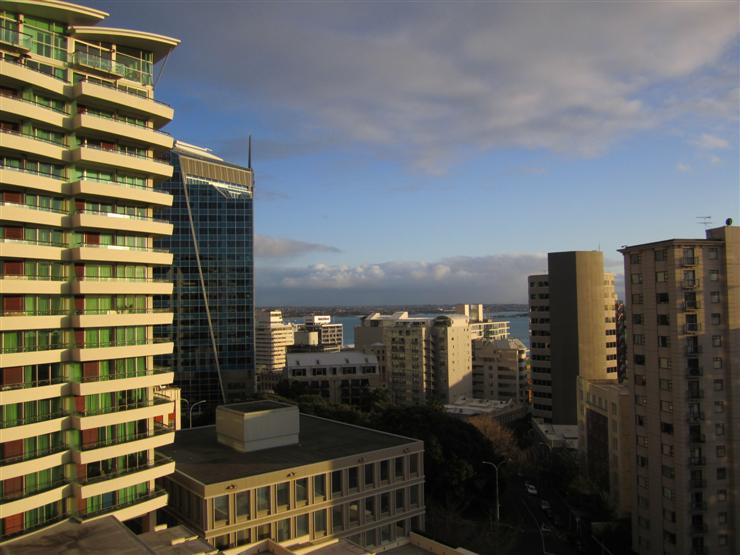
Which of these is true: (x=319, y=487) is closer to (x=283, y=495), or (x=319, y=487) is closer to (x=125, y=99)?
(x=283, y=495)

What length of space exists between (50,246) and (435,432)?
119 feet

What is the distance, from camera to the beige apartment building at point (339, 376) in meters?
100

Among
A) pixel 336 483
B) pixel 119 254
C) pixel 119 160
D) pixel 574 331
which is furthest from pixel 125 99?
pixel 574 331

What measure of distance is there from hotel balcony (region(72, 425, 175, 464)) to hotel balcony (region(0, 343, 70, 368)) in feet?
14.9

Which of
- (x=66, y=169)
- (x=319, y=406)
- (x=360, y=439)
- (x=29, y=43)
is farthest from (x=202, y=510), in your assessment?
(x=319, y=406)

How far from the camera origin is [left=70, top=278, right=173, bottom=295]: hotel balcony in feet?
96.2

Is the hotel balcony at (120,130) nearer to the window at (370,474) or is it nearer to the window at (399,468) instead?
the window at (370,474)

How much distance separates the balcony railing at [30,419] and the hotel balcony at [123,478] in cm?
337

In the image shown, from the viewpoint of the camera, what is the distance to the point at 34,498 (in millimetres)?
27094

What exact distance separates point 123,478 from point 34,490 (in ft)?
13.0

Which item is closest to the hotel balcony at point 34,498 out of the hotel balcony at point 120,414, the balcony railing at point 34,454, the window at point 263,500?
the balcony railing at point 34,454

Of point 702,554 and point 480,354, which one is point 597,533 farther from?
point 480,354

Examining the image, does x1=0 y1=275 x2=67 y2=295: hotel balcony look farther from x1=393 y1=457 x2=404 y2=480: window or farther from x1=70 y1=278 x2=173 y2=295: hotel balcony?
x1=393 y1=457 x2=404 y2=480: window

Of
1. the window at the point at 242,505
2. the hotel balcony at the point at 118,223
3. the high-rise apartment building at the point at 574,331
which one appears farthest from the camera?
the high-rise apartment building at the point at 574,331
